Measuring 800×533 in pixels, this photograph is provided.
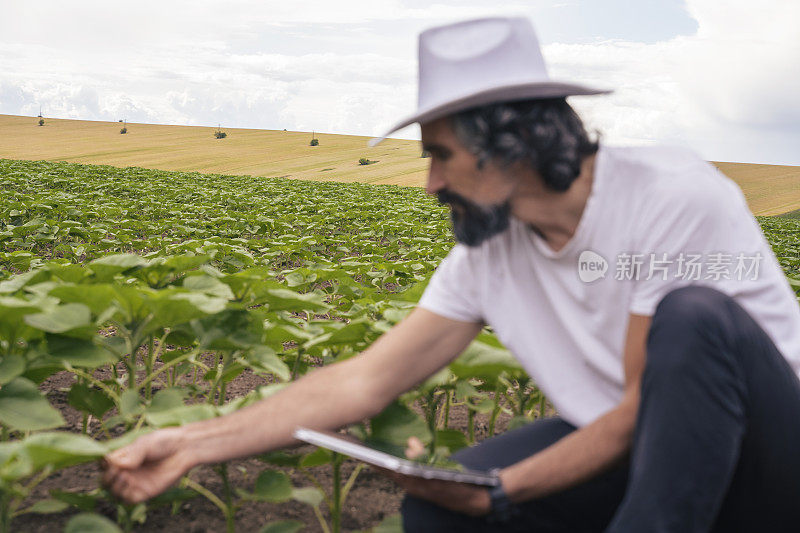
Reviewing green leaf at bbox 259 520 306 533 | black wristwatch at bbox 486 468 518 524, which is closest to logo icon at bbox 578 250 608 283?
black wristwatch at bbox 486 468 518 524

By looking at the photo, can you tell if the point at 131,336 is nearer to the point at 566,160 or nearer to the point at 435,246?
the point at 566,160

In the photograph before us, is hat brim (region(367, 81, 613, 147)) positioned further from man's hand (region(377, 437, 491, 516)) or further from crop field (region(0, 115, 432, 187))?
crop field (region(0, 115, 432, 187))

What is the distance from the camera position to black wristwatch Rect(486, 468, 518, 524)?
5.14 ft

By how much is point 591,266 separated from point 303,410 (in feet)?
2.63

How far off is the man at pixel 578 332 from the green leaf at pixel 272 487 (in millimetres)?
97

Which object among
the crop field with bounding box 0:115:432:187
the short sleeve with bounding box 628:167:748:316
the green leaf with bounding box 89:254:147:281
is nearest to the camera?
the short sleeve with bounding box 628:167:748:316

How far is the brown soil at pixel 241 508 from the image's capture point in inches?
81.8

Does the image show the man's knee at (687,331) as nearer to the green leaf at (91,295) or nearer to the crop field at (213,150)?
the green leaf at (91,295)

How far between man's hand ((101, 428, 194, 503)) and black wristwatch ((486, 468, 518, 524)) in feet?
2.34

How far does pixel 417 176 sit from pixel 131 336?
35.5m

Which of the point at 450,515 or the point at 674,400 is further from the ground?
the point at 674,400

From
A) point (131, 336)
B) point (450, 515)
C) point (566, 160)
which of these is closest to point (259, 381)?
point (131, 336)

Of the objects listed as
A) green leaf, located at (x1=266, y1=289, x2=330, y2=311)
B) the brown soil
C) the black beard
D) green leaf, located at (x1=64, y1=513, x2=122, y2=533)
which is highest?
the black beard

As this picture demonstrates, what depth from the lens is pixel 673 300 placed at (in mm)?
1413
